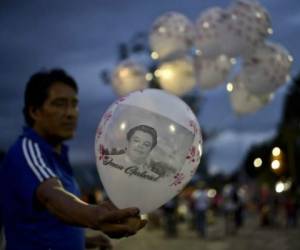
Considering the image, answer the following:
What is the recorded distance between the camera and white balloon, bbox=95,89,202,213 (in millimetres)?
2287

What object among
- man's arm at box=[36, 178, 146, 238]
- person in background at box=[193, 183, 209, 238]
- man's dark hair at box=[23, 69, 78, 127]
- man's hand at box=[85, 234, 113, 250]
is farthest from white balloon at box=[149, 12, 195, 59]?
person in background at box=[193, 183, 209, 238]

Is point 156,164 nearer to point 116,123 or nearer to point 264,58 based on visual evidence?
point 116,123

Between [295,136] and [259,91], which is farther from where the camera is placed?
[295,136]

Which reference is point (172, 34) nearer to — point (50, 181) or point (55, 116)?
point (55, 116)

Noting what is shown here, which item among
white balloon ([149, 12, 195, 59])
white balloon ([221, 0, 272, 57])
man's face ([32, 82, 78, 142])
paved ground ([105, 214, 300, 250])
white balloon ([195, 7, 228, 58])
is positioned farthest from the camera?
paved ground ([105, 214, 300, 250])

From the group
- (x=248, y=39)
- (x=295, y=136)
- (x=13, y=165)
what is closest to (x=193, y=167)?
(x=13, y=165)

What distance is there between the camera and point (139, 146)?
2.27 m

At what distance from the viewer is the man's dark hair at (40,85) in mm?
2520

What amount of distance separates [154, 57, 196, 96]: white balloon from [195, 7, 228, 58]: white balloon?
0.37 meters

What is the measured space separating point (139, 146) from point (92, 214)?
0.60 meters

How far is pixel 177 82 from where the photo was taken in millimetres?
8508

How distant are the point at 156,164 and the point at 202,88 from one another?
256 inches

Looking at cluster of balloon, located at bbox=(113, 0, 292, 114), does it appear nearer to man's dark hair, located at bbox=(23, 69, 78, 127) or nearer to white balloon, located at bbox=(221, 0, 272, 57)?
white balloon, located at bbox=(221, 0, 272, 57)

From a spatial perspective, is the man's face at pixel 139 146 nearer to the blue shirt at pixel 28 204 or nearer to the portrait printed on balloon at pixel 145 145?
the portrait printed on balloon at pixel 145 145
